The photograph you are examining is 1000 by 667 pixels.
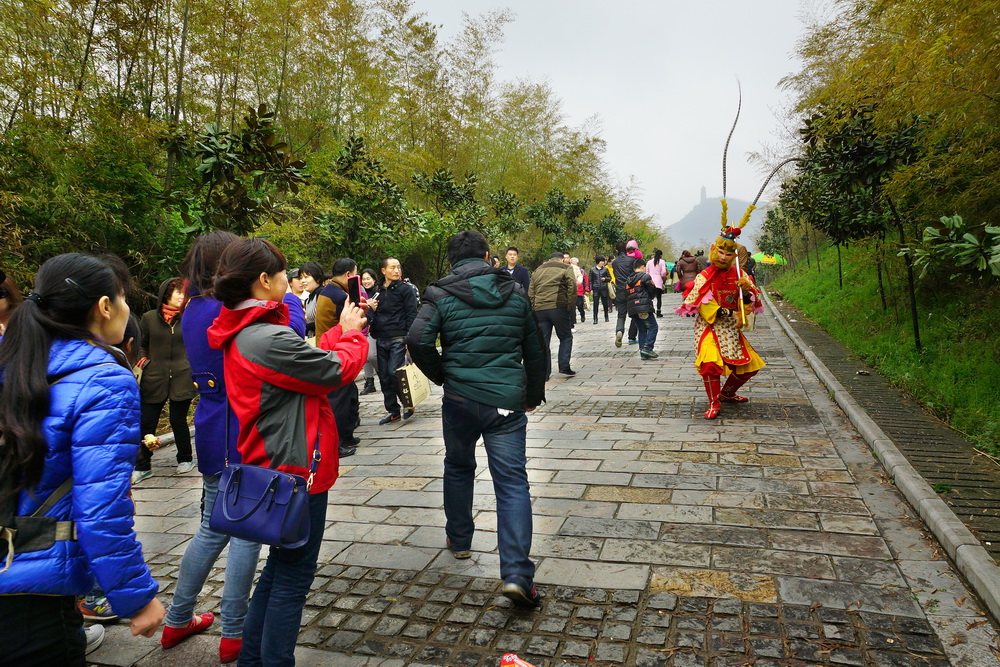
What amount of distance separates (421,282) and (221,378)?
17.6m

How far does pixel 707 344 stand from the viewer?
6.46m

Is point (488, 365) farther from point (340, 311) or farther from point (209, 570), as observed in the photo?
point (340, 311)

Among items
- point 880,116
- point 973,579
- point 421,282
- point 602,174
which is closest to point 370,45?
point 421,282

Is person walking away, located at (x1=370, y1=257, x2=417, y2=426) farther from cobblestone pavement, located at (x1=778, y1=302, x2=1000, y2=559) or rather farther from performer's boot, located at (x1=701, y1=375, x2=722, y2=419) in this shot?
cobblestone pavement, located at (x1=778, y1=302, x2=1000, y2=559)

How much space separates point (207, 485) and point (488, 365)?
1385 millimetres

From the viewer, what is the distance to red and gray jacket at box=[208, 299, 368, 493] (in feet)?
7.32

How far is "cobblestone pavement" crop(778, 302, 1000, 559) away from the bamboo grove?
18.7 feet

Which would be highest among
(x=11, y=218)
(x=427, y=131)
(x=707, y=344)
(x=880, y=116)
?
(x=427, y=131)

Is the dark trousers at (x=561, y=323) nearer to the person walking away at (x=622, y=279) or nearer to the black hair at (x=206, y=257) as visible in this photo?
the person walking away at (x=622, y=279)

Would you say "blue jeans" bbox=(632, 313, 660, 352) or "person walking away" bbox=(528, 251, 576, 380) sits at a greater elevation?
"person walking away" bbox=(528, 251, 576, 380)

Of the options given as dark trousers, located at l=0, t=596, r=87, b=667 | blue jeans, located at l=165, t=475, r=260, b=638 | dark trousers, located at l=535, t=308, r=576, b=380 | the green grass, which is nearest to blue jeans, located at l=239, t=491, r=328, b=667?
blue jeans, located at l=165, t=475, r=260, b=638

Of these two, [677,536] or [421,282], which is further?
[421,282]

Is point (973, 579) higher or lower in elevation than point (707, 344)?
lower

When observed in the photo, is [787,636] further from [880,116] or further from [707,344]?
[880,116]
